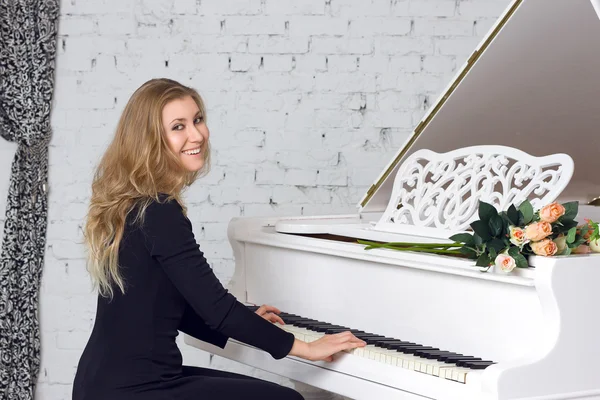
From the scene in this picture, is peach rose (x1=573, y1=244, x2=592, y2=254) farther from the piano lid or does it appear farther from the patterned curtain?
the patterned curtain

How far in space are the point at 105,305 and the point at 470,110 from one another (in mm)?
1260

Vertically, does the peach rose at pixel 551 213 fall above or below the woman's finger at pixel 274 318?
above

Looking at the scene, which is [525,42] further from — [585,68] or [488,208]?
[488,208]

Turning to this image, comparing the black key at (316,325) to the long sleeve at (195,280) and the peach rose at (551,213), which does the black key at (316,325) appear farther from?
the peach rose at (551,213)

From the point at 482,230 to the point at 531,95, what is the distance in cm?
74

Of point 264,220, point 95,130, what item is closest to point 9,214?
point 95,130

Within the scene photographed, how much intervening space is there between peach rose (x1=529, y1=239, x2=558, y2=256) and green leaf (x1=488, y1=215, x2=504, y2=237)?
0.12 m

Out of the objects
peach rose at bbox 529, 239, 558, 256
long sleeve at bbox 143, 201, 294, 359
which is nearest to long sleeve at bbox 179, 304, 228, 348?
long sleeve at bbox 143, 201, 294, 359

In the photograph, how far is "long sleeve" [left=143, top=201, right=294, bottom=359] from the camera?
201 cm

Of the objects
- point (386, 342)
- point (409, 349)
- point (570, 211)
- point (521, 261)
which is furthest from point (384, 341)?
point (570, 211)

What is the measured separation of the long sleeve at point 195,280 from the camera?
2.01m

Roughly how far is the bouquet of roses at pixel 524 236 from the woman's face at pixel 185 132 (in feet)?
2.29

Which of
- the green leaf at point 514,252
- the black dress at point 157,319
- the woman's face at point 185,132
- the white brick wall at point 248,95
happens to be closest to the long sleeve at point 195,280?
the black dress at point 157,319

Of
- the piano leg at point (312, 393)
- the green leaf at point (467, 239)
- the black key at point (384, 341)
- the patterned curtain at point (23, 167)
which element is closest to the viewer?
the green leaf at point (467, 239)
